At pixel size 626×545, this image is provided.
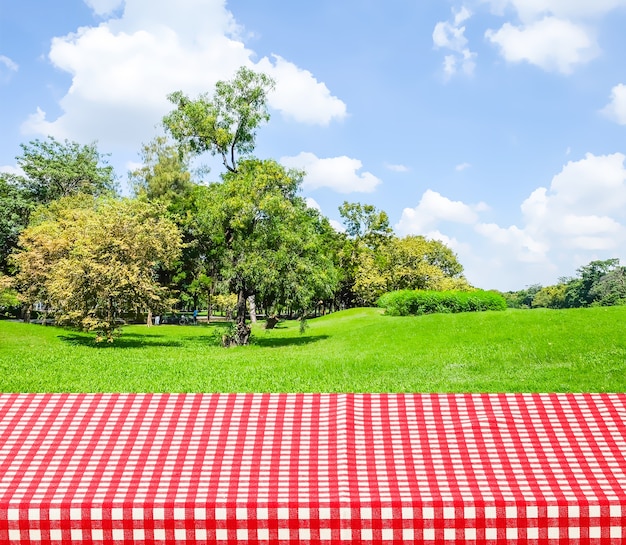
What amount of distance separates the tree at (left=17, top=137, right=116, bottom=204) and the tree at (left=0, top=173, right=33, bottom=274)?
0.89 m

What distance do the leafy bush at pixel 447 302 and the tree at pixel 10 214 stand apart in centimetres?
1715

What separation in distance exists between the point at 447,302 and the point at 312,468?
21.9 meters

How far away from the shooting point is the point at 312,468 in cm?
277

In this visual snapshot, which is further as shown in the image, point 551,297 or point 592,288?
A: point 551,297

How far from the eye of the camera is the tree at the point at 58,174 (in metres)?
32.8

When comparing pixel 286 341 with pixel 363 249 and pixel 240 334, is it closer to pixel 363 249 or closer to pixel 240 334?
pixel 240 334

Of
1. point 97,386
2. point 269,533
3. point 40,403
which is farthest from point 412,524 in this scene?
point 97,386

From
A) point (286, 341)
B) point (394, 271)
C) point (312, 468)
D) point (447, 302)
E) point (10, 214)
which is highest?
point (10, 214)

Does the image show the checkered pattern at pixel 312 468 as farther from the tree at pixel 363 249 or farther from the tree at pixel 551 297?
the tree at pixel 551 297

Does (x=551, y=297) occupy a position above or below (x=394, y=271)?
below

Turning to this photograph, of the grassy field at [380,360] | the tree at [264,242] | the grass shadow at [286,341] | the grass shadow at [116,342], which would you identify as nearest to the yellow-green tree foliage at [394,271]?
the grass shadow at [286,341]

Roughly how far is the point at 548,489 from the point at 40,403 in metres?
2.27

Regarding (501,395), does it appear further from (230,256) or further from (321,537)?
(230,256)

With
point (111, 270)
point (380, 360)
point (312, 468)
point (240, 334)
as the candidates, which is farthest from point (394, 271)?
point (312, 468)
